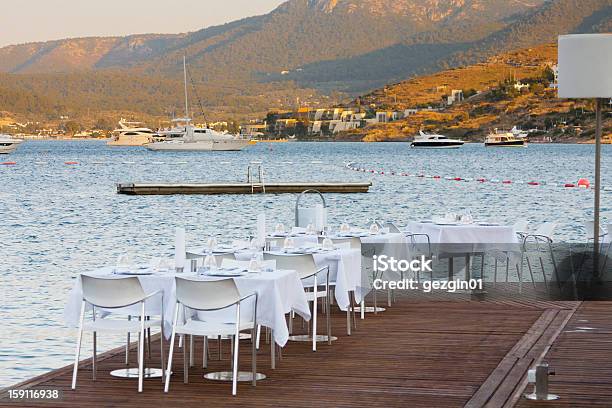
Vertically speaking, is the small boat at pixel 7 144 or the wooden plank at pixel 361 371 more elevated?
the small boat at pixel 7 144

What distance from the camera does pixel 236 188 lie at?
3831cm

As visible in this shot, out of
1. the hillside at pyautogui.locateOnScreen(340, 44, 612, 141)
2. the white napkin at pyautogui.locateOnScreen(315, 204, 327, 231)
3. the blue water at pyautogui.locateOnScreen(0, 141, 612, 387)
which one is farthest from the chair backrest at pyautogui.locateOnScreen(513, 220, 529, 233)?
the hillside at pyautogui.locateOnScreen(340, 44, 612, 141)

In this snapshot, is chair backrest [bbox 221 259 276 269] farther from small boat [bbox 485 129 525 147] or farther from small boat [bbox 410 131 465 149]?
small boat [bbox 485 129 525 147]

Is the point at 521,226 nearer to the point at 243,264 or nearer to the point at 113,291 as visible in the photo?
the point at 243,264

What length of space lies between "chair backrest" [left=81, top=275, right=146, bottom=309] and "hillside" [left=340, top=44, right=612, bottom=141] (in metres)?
137

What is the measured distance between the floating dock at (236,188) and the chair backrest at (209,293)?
29509 mm

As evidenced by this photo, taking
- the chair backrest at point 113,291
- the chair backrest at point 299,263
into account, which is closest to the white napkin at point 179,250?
the chair backrest at point 113,291

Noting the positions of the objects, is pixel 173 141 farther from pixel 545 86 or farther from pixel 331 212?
pixel 331 212

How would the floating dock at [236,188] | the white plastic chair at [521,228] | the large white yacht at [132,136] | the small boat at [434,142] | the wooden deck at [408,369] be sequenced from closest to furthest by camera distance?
the wooden deck at [408,369], the white plastic chair at [521,228], the floating dock at [236,188], the small boat at [434,142], the large white yacht at [132,136]

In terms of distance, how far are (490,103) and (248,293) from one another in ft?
493

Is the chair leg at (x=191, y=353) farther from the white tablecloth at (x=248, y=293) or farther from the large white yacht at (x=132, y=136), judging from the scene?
the large white yacht at (x=132, y=136)

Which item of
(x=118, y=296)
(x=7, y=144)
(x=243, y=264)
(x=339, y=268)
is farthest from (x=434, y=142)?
(x=118, y=296)

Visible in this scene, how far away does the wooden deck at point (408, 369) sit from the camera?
6.78 meters

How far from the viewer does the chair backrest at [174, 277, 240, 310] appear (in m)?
6.89
